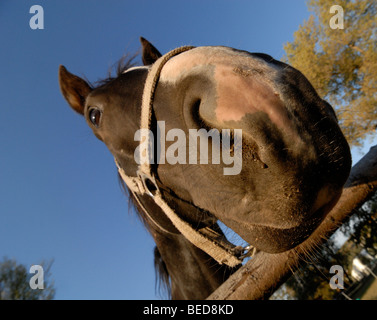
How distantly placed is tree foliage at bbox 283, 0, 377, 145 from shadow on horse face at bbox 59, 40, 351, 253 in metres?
11.6

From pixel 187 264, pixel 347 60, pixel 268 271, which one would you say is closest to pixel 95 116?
pixel 187 264

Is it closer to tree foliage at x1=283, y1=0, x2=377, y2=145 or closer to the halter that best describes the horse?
the halter

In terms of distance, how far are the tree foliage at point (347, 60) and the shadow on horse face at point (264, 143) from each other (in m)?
11.6

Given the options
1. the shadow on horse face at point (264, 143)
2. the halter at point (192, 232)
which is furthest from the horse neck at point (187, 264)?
the shadow on horse face at point (264, 143)

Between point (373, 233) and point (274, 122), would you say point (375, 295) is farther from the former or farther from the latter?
point (274, 122)

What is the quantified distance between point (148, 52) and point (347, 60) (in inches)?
515

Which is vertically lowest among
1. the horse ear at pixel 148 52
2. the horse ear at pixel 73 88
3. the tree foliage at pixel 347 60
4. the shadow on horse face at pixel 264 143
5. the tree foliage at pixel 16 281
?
the tree foliage at pixel 16 281

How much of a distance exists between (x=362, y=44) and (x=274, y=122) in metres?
14.3

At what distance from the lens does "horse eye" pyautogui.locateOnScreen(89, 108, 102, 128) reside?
6.31 ft

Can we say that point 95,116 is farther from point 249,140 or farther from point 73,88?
point 249,140

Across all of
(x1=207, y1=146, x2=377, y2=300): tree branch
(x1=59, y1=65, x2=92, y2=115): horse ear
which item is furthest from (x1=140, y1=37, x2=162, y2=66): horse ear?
(x1=207, y1=146, x2=377, y2=300): tree branch

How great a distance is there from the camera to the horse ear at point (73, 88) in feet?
7.48

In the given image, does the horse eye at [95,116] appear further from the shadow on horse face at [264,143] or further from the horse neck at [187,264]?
the shadow on horse face at [264,143]

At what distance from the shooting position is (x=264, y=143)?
85 centimetres
